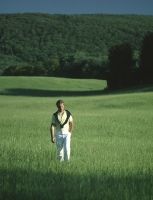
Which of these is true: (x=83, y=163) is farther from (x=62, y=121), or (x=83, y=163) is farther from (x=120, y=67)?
(x=120, y=67)

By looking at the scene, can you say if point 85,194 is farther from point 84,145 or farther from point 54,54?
point 54,54

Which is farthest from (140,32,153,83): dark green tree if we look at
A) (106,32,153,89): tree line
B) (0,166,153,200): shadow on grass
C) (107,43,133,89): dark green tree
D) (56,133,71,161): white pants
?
(0,166,153,200): shadow on grass

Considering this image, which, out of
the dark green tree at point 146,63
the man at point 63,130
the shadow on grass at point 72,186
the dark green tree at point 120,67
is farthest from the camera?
the dark green tree at point 120,67

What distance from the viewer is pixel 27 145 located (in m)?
19.1

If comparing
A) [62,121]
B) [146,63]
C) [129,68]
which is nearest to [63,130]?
[62,121]

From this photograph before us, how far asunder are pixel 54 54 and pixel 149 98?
129m

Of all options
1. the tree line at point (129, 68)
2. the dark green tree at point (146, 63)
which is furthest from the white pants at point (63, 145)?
the dark green tree at point (146, 63)

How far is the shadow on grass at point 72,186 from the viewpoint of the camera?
10328 mm

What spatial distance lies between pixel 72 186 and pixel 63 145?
3.77 metres

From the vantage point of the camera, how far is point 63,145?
14.9 metres

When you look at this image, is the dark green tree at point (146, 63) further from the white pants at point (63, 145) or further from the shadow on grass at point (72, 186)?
the shadow on grass at point (72, 186)

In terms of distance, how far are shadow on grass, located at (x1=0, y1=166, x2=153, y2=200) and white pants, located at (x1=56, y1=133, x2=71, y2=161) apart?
1.85 m

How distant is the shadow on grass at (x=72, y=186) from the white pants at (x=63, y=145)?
73.0 inches

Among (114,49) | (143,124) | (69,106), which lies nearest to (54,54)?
(114,49)
